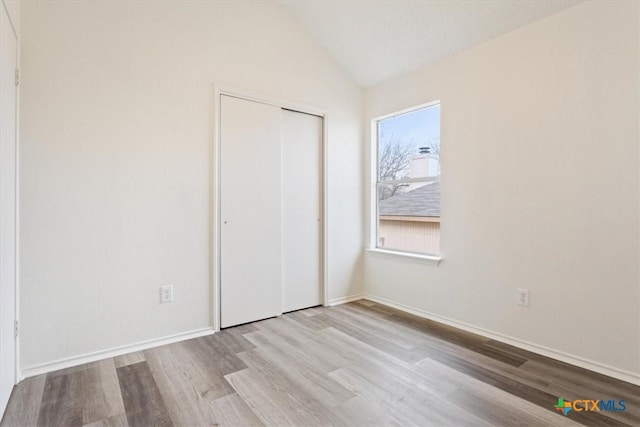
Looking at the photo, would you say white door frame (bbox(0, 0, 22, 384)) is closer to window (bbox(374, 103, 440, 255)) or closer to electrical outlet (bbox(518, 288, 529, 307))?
window (bbox(374, 103, 440, 255))

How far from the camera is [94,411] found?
1636 mm

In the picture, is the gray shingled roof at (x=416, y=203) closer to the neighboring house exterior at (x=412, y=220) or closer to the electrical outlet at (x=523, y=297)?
the neighboring house exterior at (x=412, y=220)

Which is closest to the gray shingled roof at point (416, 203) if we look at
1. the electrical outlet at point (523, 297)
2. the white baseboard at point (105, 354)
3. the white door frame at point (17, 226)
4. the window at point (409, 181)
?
the window at point (409, 181)

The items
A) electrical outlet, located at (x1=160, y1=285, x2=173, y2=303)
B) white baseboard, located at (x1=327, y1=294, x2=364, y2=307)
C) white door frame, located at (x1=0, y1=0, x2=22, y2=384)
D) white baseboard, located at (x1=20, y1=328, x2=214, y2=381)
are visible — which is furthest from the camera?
white baseboard, located at (x1=327, y1=294, x2=364, y2=307)

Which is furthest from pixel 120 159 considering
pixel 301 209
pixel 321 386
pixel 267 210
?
pixel 321 386

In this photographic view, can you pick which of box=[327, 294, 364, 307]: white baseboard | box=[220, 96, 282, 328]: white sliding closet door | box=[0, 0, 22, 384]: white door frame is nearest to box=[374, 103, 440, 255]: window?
box=[327, 294, 364, 307]: white baseboard

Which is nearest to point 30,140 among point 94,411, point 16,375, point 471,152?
point 16,375

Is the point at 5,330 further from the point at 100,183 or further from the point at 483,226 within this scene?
the point at 483,226

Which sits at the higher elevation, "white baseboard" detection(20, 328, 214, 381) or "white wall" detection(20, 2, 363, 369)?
"white wall" detection(20, 2, 363, 369)

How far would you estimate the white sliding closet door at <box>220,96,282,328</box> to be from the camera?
2746 millimetres

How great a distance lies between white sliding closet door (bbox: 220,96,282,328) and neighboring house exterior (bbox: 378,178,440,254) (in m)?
1.17

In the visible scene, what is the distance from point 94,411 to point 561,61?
3.36m

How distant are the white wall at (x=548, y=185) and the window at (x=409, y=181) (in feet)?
0.52

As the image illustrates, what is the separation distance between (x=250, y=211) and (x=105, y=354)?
142cm
